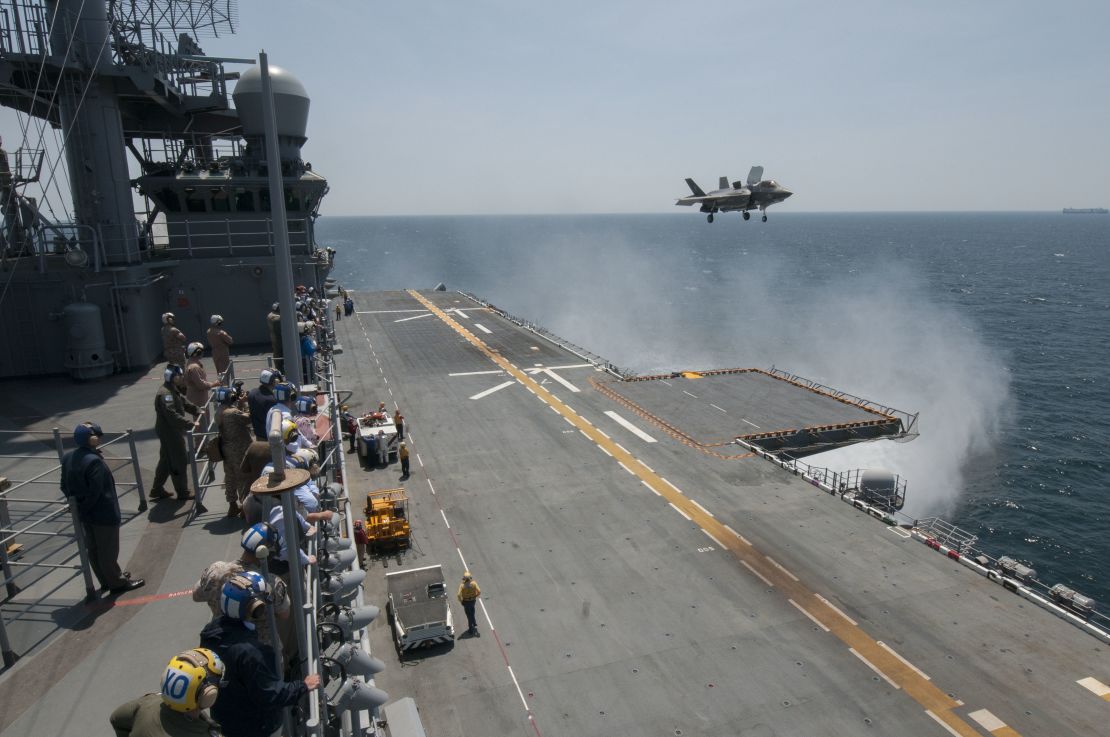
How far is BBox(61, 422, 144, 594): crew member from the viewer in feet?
24.9

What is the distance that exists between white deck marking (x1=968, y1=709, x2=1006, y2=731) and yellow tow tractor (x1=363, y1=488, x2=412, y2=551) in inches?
511

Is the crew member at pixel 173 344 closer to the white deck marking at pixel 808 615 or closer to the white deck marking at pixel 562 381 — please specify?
the white deck marking at pixel 808 615

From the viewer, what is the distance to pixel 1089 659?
13867 millimetres

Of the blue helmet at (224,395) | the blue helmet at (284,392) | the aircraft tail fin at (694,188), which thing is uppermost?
the aircraft tail fin at (694,188)

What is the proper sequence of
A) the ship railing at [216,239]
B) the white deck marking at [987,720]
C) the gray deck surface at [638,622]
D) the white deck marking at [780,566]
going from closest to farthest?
the gray deck surface at [638,622] → the white deck marking at [987,720] → the white deck marking at [780,566] → the ship railing at [216,239]

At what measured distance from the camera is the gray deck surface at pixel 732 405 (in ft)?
92.9

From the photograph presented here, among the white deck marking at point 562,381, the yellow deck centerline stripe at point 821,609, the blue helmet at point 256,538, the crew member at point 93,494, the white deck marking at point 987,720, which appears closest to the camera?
the blue helmet at point 256,538

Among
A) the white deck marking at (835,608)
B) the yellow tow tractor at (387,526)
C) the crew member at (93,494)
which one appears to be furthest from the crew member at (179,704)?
the white deck marking at (835,608)

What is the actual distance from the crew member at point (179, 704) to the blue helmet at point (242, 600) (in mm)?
529

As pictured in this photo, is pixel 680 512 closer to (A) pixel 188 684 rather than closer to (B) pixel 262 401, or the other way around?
(B) pixel 262 401

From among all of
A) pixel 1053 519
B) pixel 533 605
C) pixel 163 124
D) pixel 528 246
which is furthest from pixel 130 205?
pixel 528 246

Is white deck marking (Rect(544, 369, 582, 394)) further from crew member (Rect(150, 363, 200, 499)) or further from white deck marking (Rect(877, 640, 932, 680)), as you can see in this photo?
crew member (Rect(150, 363, 200, 499))

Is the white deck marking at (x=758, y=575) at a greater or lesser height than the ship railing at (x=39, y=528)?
lesser

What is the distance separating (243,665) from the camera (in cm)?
468
